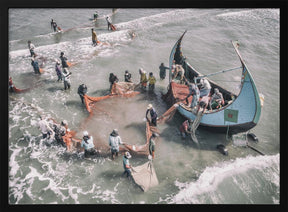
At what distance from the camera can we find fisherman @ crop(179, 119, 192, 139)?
42.2ft

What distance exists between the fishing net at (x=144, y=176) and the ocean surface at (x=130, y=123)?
0.37 meters

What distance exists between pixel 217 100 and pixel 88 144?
25.4 feet

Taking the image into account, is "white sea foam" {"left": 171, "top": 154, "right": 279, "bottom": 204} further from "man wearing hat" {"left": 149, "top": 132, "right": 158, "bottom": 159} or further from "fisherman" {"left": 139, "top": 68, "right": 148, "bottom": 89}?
"fisherman" {"left": 139, "top": 68, "right": 148, "bottom": 89}

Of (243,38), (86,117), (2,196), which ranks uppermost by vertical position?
(243,38)

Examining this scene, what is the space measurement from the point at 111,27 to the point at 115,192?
2101 centimetres

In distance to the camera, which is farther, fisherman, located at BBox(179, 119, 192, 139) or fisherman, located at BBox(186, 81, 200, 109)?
fisherman, located at BBox(186, 81, 200, 109)

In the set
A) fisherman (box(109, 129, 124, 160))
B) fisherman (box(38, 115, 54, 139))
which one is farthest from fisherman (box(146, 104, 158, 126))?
fisherman (box(38, 115, 54, 139))

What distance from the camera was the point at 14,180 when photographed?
37.8ft

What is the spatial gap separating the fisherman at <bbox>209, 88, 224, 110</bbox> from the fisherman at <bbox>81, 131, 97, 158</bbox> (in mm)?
7275

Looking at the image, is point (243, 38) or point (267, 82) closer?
point (267, 82)
